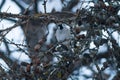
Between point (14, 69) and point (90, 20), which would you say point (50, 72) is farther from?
point (90, 20)

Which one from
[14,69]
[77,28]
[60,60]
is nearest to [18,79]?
[14,69]

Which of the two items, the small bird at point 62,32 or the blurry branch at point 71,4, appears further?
the blurry branch at point 71,4

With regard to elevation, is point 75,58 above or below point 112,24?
below

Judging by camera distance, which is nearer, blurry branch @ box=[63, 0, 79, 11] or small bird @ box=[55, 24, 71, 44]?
small bird @ box=[55, 24, 71, 44]

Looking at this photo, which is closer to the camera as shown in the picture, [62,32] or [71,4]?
[62,32]

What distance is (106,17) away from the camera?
3064 millimetres

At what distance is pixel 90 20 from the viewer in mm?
3045

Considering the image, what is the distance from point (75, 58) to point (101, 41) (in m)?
0.23

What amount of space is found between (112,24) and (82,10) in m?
0.25

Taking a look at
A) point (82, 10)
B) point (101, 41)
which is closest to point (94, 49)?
point (101, 41)

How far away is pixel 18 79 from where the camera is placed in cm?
293

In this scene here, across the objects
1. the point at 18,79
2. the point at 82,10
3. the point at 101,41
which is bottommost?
the point at 18,79

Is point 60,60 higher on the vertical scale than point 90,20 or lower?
lower

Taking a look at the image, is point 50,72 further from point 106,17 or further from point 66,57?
point 106,17
